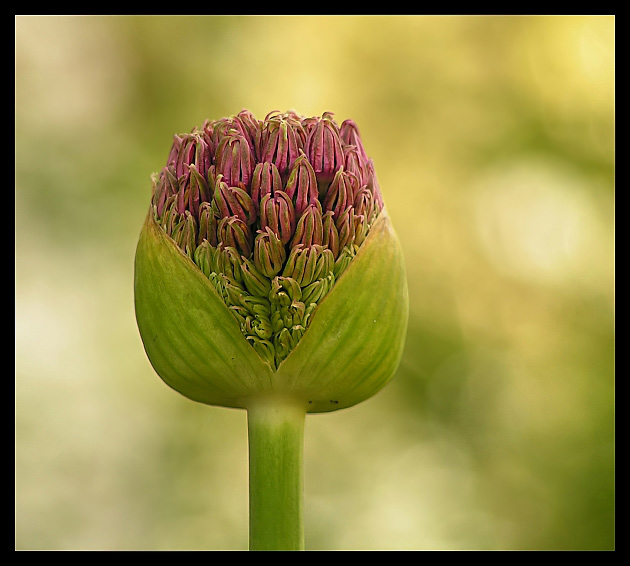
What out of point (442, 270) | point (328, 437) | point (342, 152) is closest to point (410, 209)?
point (442, 270)

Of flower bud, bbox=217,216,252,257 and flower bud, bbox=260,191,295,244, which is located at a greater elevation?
flower bud, bbox=260,191,295,244

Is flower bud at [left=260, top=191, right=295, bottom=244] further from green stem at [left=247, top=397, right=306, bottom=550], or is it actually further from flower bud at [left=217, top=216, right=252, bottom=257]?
green stem at [left=247, top=397, right=306, bottom=550]

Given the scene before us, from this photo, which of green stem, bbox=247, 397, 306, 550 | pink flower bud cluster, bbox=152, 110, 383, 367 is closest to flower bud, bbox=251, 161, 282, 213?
pink flower bud cluster, bbox=152, 110, 383, 367

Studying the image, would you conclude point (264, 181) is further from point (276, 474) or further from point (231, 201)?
point (276, 474)

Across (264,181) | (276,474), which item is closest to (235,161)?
(264,181)

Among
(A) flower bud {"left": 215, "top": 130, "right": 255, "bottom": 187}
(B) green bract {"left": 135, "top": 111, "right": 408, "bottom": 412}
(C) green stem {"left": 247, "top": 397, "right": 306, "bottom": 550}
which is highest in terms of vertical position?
(A) flower bud {"left": 215, "top": 130, "right": 255, "bottom": 187}
